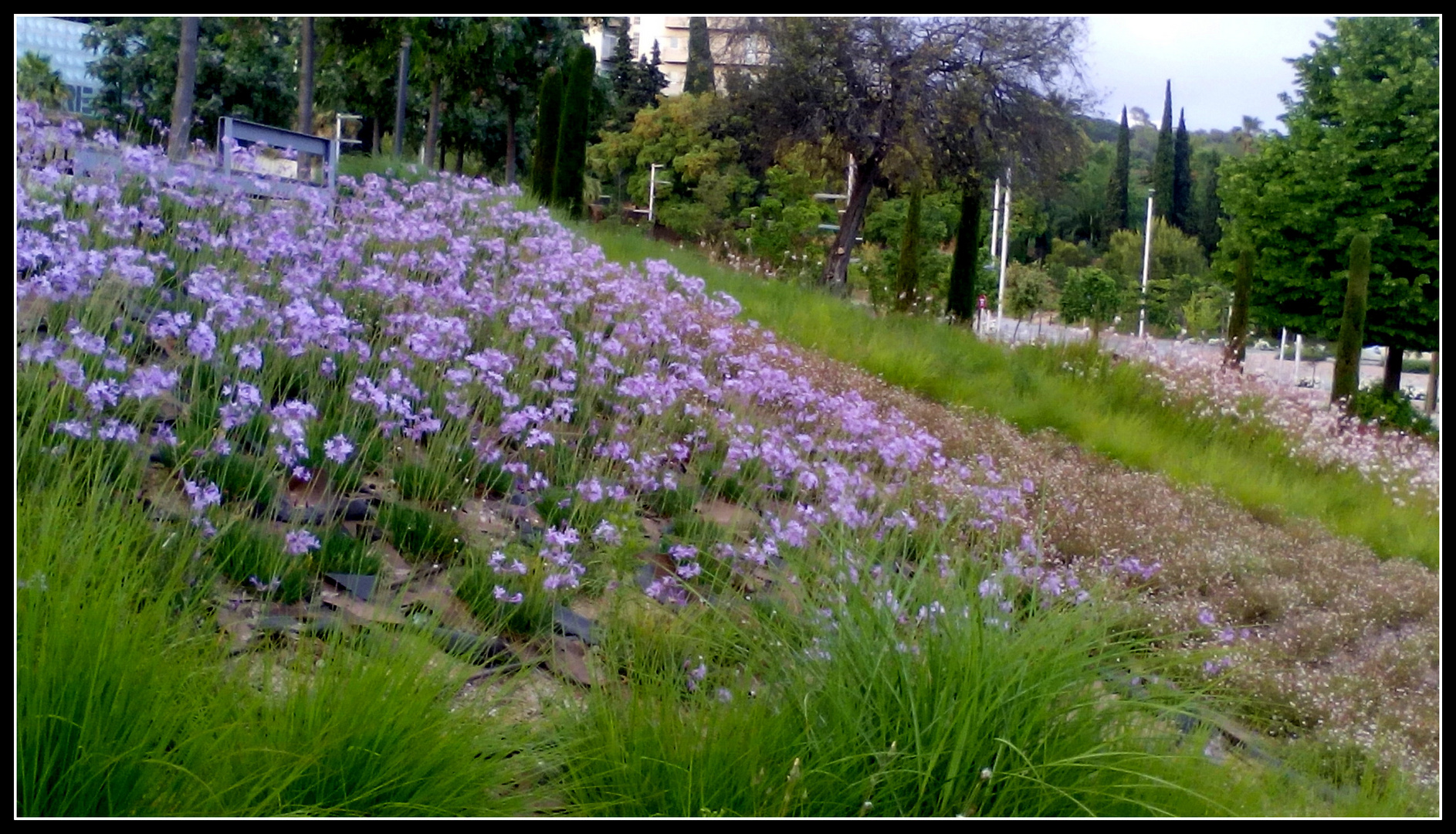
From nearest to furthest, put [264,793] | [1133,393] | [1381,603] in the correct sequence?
1. [264,793]
2. [1381,603]
3. [1133,393]

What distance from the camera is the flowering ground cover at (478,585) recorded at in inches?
83.7

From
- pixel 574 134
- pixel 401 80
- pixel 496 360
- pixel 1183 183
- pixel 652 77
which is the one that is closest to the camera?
pixel 496 360

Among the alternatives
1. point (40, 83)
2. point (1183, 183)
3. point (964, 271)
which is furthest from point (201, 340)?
point (964, 271)

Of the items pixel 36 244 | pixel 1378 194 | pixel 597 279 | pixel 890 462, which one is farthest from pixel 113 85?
pixel 1378 194

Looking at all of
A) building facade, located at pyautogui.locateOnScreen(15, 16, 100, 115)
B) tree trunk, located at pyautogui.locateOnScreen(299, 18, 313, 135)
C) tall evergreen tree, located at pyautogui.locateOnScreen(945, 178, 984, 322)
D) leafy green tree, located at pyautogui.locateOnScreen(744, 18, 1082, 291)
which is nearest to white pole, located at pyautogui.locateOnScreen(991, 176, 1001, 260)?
leafy green tree, located at pyautogui.locateOnScreen(744, 18, 1082, 291)

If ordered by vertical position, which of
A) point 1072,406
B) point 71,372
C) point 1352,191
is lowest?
point 1072,406

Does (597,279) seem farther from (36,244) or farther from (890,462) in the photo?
(36,244)

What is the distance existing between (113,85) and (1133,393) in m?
7.09

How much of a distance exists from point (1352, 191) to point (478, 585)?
156 inches

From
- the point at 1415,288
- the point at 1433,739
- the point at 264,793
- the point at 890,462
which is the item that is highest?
the point at 1415,288

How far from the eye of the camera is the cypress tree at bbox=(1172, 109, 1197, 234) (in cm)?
407

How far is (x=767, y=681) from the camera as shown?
2537 mm

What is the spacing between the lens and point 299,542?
2.91 m

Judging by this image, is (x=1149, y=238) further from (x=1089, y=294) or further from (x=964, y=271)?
(x=964, y=271)
